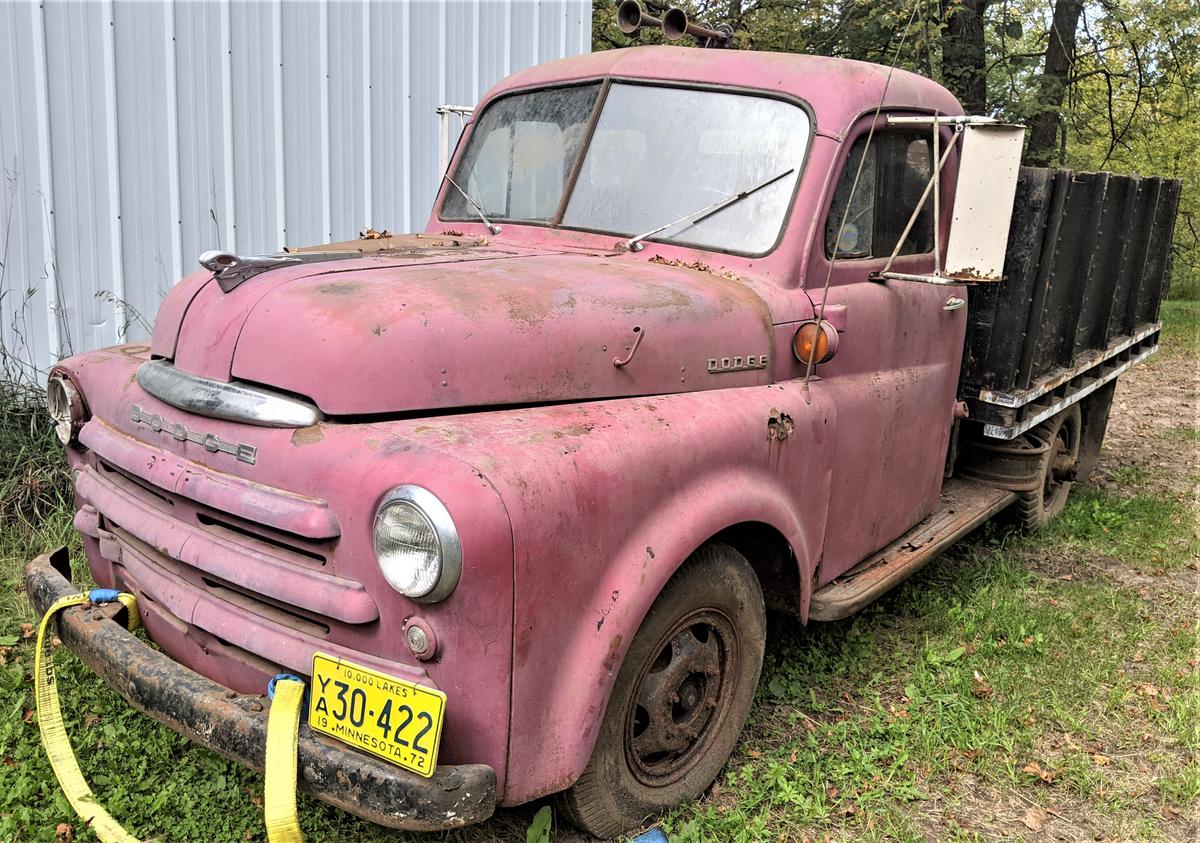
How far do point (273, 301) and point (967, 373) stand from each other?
11.0 feet

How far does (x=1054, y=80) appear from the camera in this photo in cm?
1101

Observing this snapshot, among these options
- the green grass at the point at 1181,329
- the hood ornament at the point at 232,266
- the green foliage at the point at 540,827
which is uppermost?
the hood ornament at the point at 232,266

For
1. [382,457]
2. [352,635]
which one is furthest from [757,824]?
[382,457]

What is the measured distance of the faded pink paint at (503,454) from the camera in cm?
216

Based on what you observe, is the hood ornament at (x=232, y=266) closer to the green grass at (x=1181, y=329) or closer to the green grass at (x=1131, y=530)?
the green grass at (x=1131, y=530)

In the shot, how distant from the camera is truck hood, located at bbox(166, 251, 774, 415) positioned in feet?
7.86

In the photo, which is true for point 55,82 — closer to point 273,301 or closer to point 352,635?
point 273,301

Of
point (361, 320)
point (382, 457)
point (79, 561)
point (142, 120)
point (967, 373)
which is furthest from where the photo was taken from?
point (142, 120)

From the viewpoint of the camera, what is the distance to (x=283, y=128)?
5.86 metres

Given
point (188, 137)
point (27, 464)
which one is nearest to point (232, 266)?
point (27, 464)

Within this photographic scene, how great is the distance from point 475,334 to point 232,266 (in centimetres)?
77

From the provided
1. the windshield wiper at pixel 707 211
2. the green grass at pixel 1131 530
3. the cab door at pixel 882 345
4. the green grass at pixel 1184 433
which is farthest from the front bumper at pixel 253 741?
the green grass at pixel 1184 433

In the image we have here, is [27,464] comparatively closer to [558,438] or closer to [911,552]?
[558,438]

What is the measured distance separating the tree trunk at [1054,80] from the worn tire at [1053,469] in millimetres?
6420
